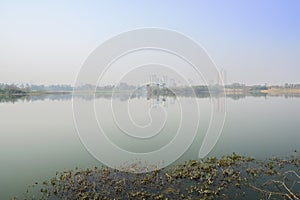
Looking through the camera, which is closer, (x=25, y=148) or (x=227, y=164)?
(x=227, y=164)

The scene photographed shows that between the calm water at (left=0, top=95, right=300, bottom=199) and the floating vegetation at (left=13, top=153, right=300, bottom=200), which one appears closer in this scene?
the floating vegetation at (left=13, top=153, right=300, bottom=200)

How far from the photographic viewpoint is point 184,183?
16.9 ft

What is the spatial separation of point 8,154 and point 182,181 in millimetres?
5773

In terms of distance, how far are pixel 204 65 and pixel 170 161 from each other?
8.80ft

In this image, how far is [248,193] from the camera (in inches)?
184

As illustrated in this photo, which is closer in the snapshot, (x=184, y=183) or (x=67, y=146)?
(x=184, y=183)

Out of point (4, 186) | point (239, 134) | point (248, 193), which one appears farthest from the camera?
point (239, 134)

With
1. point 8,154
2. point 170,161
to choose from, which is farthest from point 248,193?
point 8,154

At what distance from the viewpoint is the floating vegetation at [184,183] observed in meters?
4.60

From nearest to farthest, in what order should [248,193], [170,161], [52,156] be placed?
[248,193]
[170,161]
[52,156]

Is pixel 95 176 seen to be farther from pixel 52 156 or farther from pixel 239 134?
pixel 239 134

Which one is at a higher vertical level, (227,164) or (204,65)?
(204,65)

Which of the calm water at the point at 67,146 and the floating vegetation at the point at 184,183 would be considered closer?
the floating vegetation at the point at 184,183

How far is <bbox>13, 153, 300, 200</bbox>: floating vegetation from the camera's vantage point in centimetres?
460
